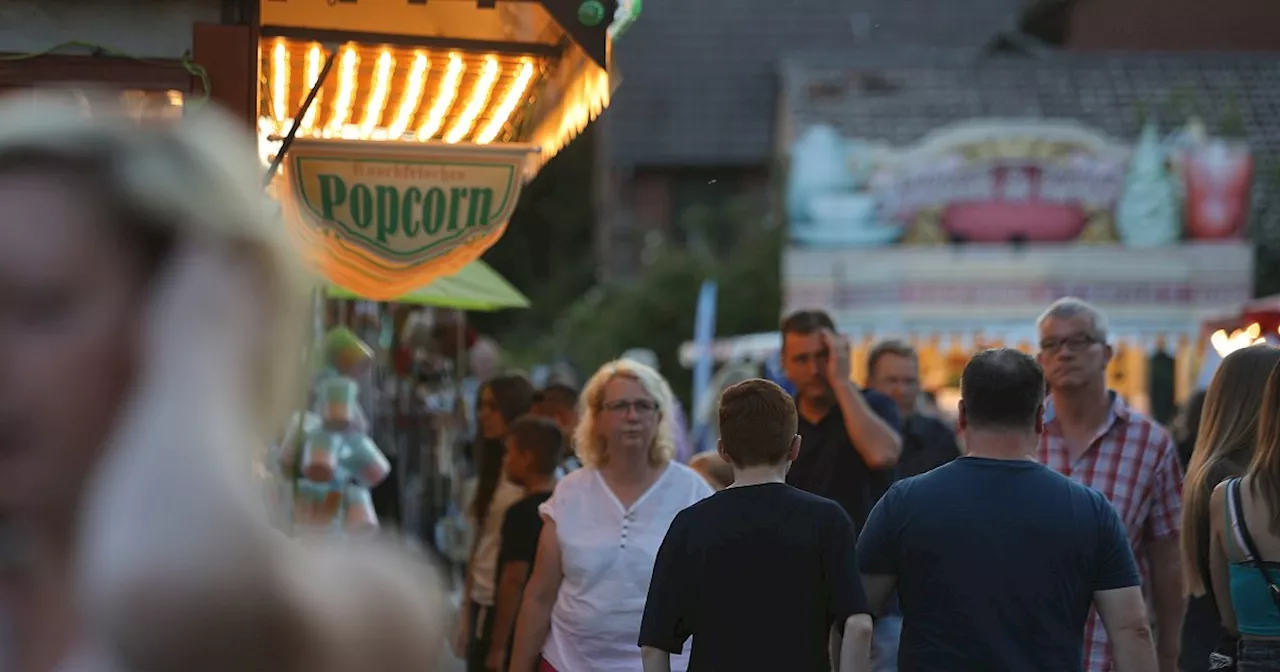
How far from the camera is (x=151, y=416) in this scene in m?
1.21

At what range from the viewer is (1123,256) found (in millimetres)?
22859

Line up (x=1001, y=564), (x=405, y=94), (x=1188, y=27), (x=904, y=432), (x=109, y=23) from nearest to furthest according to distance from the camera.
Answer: (x=1001, y=564)
(x=109, y=23)
(x=1188, y=27)
(x=405, y=94)
(x=904, y=432)

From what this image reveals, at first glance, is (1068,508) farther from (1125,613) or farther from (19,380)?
(19,380)

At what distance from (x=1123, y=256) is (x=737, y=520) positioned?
19.0m

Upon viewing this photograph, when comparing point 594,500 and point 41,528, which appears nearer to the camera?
point 41,528

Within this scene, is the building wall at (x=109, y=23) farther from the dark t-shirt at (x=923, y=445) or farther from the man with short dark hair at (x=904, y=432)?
the dark t-shirt at (x=923, y=445)

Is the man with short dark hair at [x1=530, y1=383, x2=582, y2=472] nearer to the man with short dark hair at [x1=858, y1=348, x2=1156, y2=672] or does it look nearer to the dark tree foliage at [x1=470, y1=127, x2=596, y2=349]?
the man with short dark hair at [x1=858, y1=348, x2=1156, y2=672]

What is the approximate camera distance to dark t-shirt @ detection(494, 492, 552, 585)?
683cm

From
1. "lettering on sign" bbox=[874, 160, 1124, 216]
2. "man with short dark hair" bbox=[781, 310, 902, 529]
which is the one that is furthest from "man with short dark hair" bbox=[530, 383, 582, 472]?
"lettering on sign" bbox=[874, 160, 1124, 216]

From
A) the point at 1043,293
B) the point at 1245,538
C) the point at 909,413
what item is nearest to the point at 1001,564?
the point at 1245,538

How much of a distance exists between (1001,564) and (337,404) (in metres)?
4.30

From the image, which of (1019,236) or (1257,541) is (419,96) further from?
(1019,236)

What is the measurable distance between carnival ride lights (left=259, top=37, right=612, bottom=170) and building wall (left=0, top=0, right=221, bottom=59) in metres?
0.67

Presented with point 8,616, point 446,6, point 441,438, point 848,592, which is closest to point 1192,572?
point 848,592
